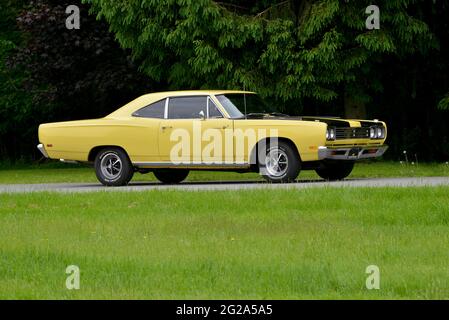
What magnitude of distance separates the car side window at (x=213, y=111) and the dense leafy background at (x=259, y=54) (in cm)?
637

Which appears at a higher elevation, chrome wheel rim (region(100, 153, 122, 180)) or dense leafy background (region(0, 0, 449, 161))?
dense leafy background (region(0, 0, 449, 161))

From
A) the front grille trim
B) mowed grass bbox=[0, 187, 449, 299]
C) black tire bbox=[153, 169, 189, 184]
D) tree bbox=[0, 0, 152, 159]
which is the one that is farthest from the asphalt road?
tree bbox=[0, 0, 152, 159]

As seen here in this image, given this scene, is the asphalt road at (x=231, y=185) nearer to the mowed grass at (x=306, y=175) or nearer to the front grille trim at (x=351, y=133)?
the front grille trim at (x=351, y=133)

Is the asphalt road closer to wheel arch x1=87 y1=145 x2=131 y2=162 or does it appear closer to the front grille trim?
wheel arch x1=87 y1=145 x2=131 y2=162

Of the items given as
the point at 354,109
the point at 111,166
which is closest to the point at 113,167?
the point at 111,166

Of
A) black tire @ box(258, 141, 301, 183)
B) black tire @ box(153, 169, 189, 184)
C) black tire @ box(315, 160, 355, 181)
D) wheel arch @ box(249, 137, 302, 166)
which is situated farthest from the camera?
black tire @ box(153, 169, 189, 184)

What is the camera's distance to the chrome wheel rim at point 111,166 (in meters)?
20.6

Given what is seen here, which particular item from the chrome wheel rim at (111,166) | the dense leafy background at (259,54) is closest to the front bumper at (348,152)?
the chrome wheel rim at (111,166)

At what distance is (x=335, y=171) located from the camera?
2112cm

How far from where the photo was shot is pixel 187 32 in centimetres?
2714

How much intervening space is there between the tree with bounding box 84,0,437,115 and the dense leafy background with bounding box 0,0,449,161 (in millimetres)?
27

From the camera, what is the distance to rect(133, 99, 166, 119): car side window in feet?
67.2
